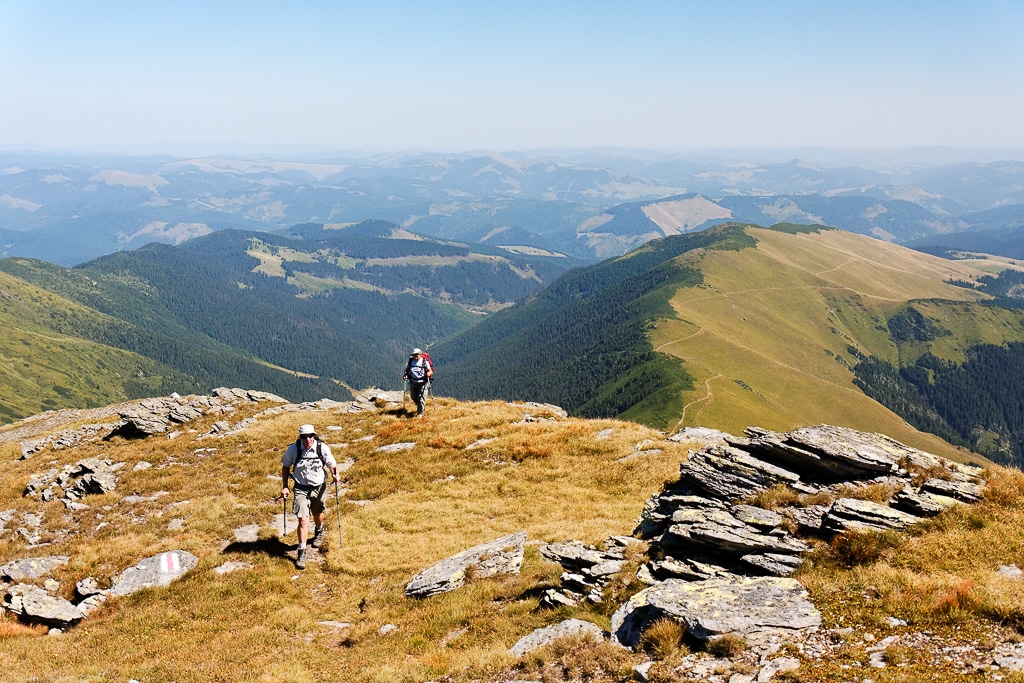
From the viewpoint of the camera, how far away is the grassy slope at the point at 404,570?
11719mm

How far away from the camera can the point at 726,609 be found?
11727 mm

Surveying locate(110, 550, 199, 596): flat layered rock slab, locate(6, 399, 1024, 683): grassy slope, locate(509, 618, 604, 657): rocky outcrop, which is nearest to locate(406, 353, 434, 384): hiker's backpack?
locate(6, 399, 1024, 683): grassy slope

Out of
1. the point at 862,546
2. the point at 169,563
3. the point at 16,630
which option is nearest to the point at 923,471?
the point at 862,546

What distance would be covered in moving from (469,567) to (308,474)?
8093 millimetres

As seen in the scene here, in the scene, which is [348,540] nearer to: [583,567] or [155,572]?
[155,572]

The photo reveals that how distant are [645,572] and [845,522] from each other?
551 centimetres

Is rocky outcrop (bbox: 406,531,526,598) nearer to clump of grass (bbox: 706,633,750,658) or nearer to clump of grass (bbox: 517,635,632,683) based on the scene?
clump of grass (bbox: 517,635,632,683)

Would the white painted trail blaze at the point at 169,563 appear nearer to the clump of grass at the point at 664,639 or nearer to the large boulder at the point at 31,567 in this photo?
the large boulder at the point at 31,567

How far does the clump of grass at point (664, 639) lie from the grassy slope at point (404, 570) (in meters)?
0.19

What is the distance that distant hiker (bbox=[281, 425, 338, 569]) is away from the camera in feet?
69.6

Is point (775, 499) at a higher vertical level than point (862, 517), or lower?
lower

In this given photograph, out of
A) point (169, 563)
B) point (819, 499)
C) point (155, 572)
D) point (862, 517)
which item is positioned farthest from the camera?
point (169, 563)

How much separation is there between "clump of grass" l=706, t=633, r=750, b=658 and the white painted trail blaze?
61.8ft

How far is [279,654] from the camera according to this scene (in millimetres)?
14562
